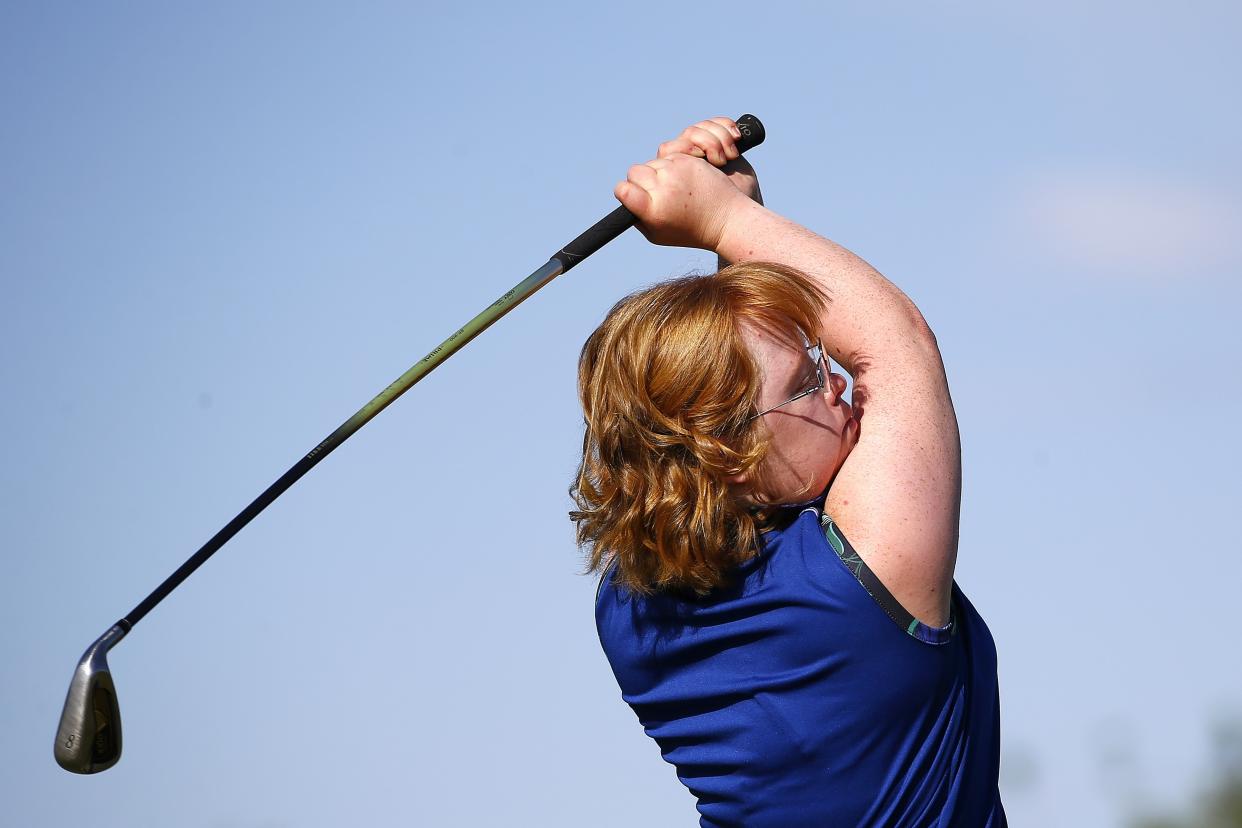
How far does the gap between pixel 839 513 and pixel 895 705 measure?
13.9 inches

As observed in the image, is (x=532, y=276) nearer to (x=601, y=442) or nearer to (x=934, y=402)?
(x=601, y=442)

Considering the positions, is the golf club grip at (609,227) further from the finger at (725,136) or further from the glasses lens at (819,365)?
the glasses lens at (819,365)

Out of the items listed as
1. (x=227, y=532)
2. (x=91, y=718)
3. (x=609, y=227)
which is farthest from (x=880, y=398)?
(x=91, y=718)

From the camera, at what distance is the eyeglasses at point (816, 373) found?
274 cm

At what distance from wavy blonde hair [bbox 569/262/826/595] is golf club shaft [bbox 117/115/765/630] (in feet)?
1.86

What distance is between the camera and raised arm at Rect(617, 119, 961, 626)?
2.63m

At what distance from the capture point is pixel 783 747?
274cm

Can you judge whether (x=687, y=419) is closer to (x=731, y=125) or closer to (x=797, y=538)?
(x=797, y=538)

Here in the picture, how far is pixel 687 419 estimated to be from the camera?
2.71 metres

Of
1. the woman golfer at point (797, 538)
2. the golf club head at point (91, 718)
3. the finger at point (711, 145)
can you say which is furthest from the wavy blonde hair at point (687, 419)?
the golf club head at point (91, 718)

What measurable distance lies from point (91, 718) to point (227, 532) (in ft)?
2.12

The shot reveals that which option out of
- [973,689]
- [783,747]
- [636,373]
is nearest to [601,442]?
[636,373]

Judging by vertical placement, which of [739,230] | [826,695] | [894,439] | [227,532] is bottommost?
[826,695]

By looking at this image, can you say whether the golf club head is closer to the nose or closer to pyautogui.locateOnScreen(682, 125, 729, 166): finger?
pyautogui.locateOnScreen(682, 125, 729, 166): finger
